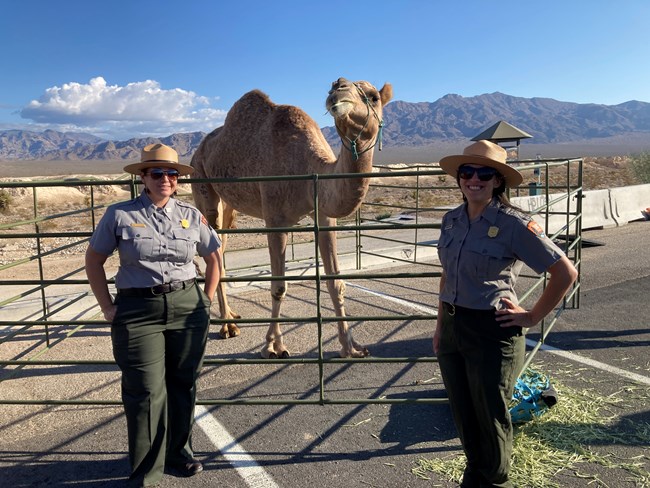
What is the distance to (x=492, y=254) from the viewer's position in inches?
108

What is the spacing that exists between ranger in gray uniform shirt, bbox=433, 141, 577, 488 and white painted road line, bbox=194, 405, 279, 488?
1480mm

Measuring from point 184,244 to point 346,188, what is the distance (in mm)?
1921

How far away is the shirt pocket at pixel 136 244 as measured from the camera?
327cm

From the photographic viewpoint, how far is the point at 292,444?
4.08 meters

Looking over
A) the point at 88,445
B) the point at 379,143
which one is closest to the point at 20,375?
the point at 88,445

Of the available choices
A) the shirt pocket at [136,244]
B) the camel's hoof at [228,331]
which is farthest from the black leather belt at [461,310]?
the camel's hoof at [228,331]

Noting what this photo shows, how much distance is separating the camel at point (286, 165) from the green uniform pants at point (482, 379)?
1.60 metres

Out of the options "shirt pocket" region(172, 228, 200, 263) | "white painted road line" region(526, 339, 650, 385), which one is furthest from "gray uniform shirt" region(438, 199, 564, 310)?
"white painted road line" region(526, 339, 650, 385)

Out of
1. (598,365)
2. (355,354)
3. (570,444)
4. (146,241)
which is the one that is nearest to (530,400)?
(570,444)

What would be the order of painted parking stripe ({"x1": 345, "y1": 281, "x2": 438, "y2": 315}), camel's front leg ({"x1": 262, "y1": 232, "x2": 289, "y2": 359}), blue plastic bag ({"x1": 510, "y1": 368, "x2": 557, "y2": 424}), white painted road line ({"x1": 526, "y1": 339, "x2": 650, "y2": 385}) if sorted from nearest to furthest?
1. blue plastic bag ({"x1": 510, "y1": 368, "x2": 557, "y2": 424})
2. white painted road line ({"x1": 526, "y1": 339, "x2": 650, "y2": 385})
3. camel's front leg ({"x1": 262, "y1": 232, "x2": 289, "y2": 359})
4. painted parking stripe ({"x1": 345, "y1": 281, "x2": 438, "y2": 315})

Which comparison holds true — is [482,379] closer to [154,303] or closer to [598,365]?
[154,303]

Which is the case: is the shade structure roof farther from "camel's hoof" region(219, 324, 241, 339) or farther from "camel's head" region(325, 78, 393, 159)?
"camel's hoof" region(219, 324, 241, 339)

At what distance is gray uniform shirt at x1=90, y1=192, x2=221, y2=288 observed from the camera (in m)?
3.28

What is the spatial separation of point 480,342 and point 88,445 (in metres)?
3.13
